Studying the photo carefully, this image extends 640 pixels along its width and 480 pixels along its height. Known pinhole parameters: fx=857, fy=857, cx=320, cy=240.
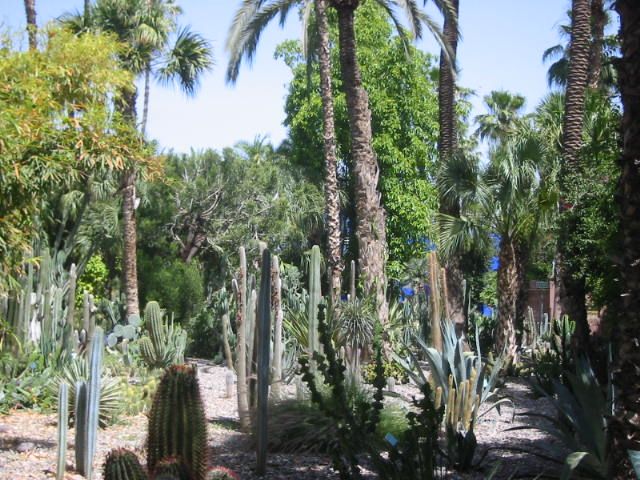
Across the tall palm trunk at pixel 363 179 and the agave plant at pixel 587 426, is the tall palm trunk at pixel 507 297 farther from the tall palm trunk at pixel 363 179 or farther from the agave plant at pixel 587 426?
the agave plant at pixel 587 426

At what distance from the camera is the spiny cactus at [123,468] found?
5.23 m

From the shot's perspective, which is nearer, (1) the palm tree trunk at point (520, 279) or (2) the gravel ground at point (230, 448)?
(2) the gravel ground at point (230, 448)

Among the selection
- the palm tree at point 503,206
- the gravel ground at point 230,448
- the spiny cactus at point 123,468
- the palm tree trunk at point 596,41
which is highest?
the palm tree trunk at point 596,41

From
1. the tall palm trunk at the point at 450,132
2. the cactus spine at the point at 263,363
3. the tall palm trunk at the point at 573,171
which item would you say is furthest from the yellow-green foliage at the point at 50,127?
the tall palm trunk at the point at 450,132

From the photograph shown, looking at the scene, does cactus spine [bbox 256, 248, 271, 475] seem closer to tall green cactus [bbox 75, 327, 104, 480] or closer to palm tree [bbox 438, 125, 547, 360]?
tall green cactus [bbox 75, 327, 104, 480]

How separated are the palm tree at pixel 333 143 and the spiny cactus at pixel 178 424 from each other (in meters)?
8.52

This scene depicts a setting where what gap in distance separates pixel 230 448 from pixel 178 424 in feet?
8.03

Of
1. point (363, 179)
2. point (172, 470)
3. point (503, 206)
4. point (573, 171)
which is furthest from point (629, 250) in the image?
point (503, 206)

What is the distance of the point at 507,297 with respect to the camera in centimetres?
1711

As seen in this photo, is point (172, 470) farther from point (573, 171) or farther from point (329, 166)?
point (329, 166)

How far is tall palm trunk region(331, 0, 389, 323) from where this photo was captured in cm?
1614

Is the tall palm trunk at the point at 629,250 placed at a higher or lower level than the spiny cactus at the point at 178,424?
higher

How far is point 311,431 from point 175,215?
53.4 feet

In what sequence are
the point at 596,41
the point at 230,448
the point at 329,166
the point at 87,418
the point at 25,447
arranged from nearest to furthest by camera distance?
the point at 87,418 → the point at 25,447 → the point at 230,448 → the point at 329,166 → the point at 596,41
